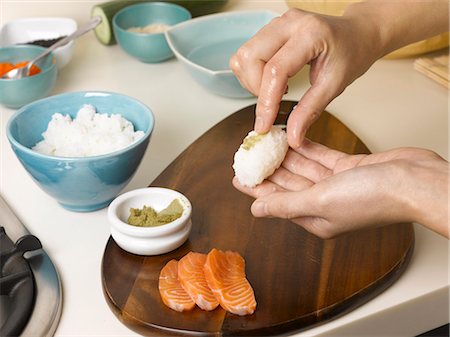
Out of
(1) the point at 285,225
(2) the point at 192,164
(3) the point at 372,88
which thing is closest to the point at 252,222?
(1) the point at 285,225

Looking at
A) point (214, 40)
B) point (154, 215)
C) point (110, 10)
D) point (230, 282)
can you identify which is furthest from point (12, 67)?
point (230, 282)

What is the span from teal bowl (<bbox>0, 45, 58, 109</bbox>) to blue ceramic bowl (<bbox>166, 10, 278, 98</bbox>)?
33 cm

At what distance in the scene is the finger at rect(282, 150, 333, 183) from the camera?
1301mm

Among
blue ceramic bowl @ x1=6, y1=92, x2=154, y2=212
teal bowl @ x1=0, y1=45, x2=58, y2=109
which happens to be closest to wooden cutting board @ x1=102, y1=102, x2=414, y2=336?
blue ceramic bowl @ x1=6, y1=92, x2=154, y2=212

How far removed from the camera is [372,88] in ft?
6.17

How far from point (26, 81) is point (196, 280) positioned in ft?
2.61

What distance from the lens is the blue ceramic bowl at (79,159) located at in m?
1.30

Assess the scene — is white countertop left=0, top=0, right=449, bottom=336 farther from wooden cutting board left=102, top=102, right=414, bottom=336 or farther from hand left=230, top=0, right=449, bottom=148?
hand left=230, top=0, right=449, bottom=148

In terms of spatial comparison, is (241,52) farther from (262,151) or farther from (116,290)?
(116,290)

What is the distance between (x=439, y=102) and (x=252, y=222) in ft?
2.38

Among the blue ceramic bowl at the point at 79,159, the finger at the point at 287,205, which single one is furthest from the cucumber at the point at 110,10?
the finger at the point at 287,205

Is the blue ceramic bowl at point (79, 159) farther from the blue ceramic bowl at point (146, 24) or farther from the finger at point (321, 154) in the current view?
the blue ceramic bowl at point (146, 24)

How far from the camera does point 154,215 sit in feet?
4.20

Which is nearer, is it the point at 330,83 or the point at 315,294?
the point at 315,294
